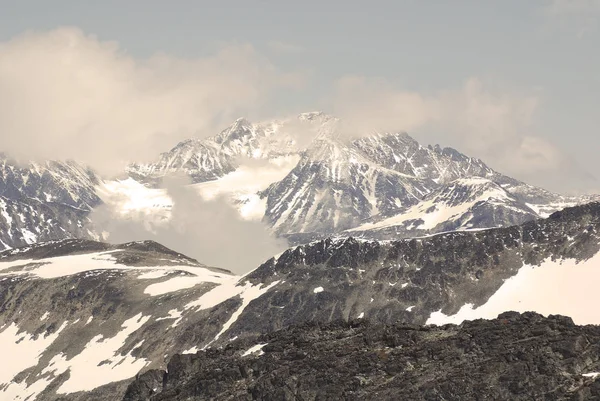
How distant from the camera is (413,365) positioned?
116 meters

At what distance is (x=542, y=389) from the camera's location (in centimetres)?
10194

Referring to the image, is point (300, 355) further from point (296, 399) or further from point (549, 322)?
point (549, 322)

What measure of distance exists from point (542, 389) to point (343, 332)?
42.8 m

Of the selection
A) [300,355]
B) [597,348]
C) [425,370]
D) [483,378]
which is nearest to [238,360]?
[300,355]

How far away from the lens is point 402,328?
133750mm

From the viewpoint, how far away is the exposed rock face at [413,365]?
104875mm

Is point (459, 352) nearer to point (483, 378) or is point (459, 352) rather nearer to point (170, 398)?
point (483, 378)

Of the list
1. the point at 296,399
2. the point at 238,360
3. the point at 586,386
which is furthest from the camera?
the point at 238,360

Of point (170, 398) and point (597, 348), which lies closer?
point (597, 348)

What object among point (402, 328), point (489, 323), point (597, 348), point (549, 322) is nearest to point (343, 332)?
point (402, 328)

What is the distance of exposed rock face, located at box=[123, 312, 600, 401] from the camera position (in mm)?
104875

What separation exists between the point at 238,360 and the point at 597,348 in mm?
51024

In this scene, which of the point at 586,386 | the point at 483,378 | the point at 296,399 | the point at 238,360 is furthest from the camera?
the point at 238,360

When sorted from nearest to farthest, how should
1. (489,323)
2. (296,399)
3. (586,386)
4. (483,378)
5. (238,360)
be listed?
(586,386), (483,378), (296,399), (489,323), (238,360)
